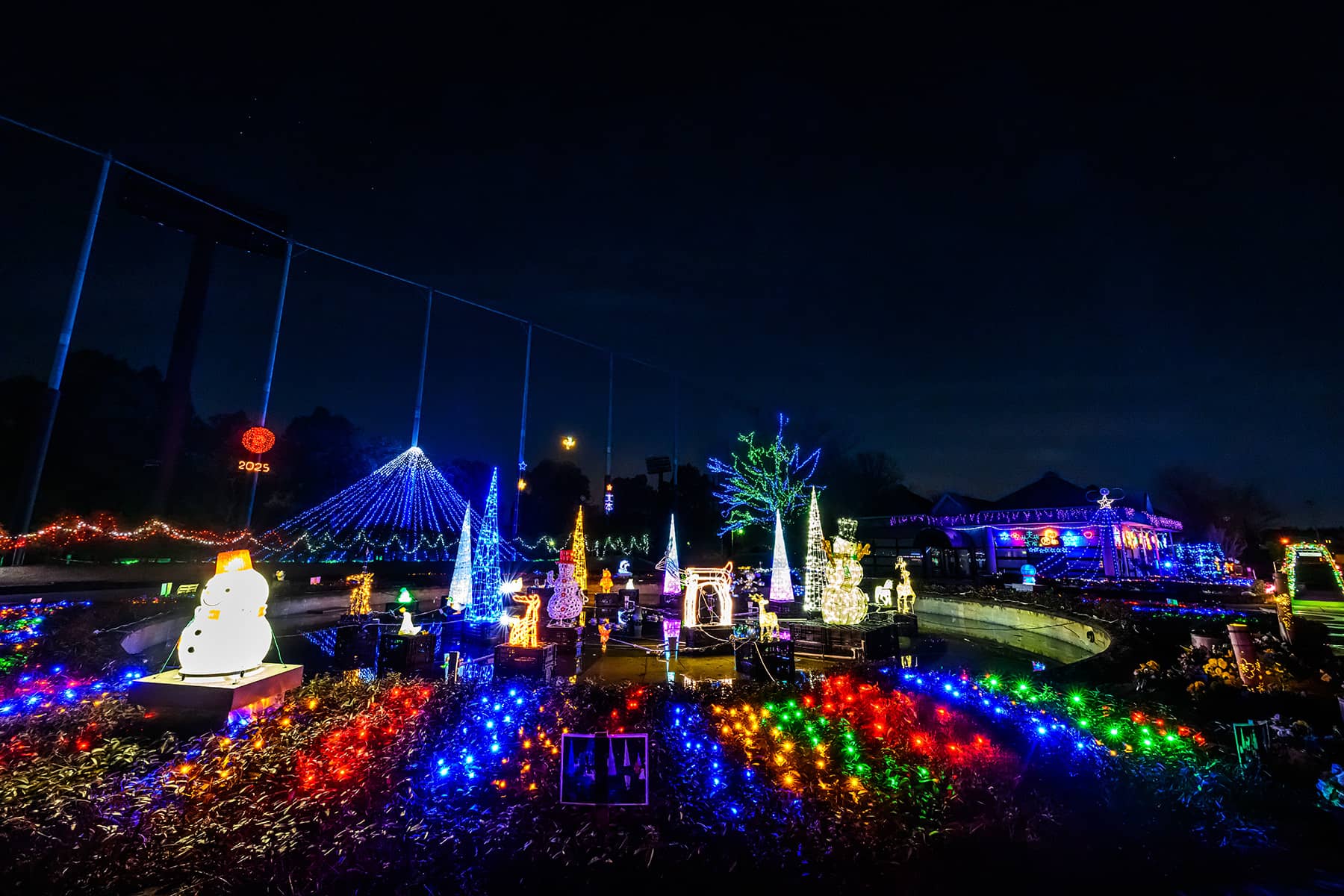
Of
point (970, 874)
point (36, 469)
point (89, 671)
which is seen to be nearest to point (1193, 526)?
point (970, 874)

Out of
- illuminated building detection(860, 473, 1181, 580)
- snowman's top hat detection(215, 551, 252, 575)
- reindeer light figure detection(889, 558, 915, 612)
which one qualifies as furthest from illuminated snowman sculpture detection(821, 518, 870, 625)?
illuminated building detection(860, 473, 1181, 580)

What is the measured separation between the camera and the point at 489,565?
577 inches

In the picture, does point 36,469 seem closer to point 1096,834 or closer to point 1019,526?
point 1096,834

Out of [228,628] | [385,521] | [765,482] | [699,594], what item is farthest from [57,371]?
[765,482]

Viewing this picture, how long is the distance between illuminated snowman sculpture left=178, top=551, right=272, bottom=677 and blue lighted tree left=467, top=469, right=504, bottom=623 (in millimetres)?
8456

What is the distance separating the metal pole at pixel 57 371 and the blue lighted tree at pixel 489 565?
35.7 feet

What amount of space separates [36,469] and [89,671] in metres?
11.0

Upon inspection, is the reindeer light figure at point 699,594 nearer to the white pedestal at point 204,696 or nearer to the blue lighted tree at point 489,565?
the blue lighted tree at point 489,565

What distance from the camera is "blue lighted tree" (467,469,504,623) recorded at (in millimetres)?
14719

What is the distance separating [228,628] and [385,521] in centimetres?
1827

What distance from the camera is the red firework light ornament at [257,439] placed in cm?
1686

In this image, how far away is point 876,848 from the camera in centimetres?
376

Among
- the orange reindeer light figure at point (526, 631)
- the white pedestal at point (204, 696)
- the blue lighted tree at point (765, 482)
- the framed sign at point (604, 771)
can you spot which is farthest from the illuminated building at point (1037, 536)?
the white pedestal at point (204, 696)

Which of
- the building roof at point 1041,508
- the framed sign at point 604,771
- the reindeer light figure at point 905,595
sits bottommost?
the framed sign at point 604,771
